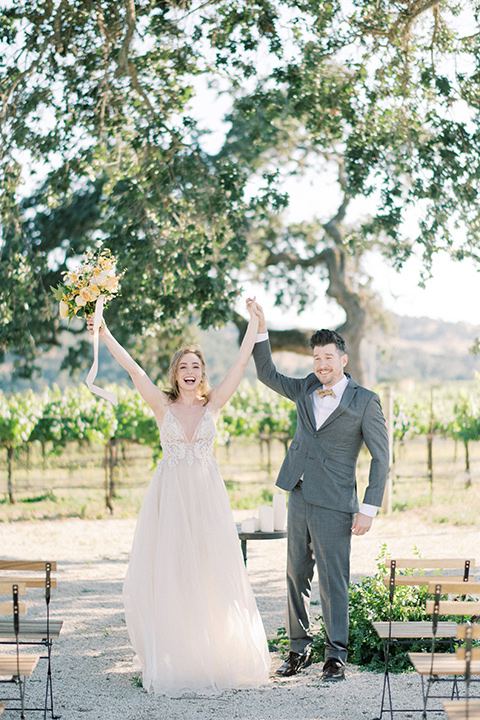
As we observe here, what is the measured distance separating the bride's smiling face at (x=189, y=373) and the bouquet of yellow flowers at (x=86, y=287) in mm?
593

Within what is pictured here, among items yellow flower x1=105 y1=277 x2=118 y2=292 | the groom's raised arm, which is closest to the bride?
the groom's raised arm

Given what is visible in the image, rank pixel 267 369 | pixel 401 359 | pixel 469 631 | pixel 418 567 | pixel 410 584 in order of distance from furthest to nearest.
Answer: pixel 401 359 < pixel 267 369 < pixel 418 567 < pixel 410 584 < pixel 469 631

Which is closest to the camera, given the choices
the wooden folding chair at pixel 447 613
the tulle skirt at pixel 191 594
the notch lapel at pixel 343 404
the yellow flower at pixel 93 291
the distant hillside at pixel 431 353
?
the wooden folding chair at pixel 447 613

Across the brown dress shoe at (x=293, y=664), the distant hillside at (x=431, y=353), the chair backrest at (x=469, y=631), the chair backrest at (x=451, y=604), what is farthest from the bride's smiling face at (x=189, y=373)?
the distant hillside at (x=431, y=353)

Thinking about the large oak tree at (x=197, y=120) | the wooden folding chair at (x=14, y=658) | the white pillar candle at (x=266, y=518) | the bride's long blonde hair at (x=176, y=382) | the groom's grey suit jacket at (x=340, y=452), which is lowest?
the wooden folding chair at (x=14, y=658)

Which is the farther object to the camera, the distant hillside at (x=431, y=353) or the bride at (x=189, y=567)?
the distant hillside at (x=431, y=353)

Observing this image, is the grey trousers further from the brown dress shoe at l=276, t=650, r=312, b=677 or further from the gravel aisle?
the gravel aisle

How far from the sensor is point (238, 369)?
4723mm

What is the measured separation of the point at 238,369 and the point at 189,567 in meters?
1.17

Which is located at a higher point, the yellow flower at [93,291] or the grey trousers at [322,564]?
the yellow flower at [93,291]

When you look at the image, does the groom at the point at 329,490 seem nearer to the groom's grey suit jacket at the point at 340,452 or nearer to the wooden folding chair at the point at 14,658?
the groom's grey suit jacket at the point at 340,452

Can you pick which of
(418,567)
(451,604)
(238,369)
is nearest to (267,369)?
(238,369)

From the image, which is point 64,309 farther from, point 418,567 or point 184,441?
point 418,567

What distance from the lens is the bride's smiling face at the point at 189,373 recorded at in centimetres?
475
